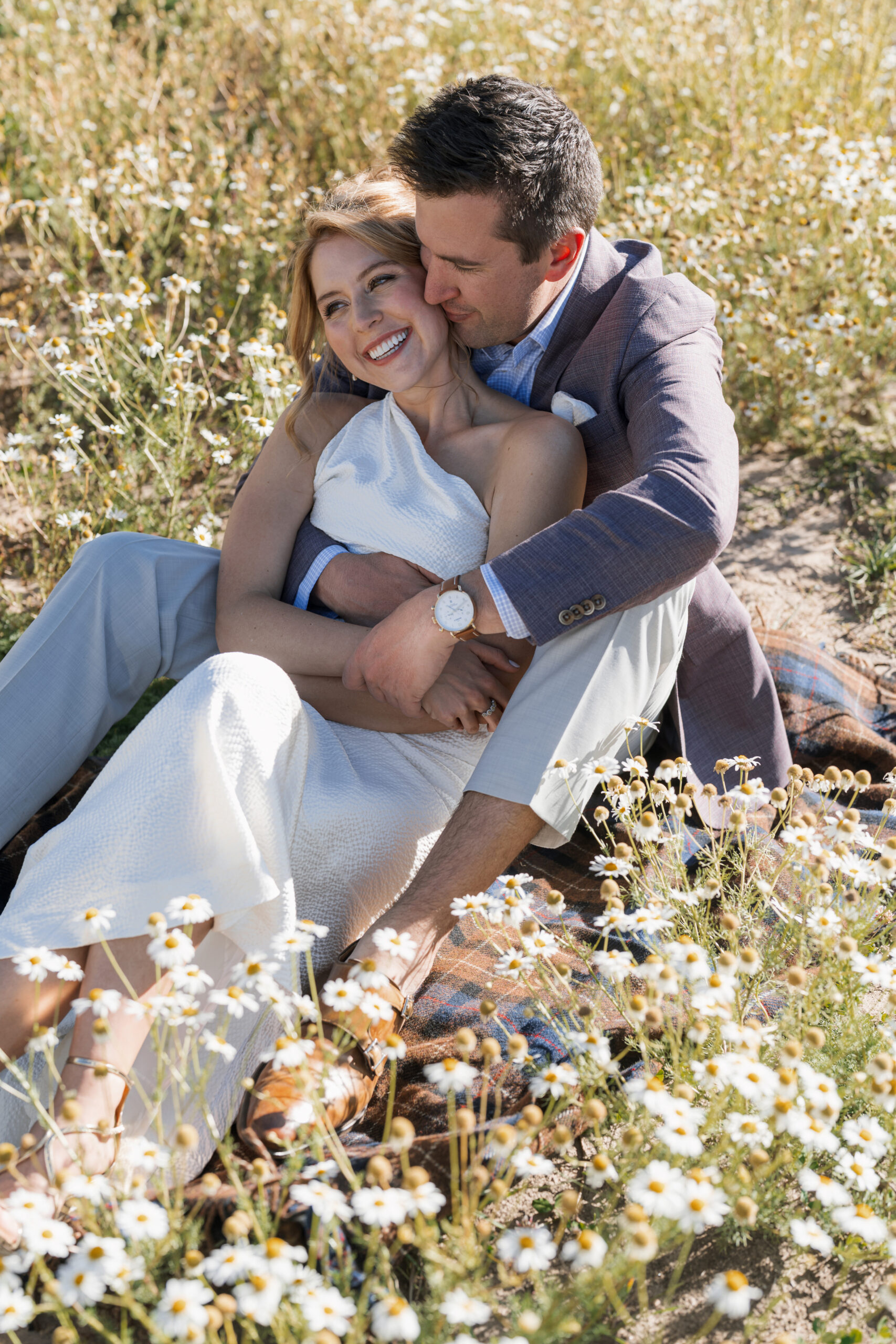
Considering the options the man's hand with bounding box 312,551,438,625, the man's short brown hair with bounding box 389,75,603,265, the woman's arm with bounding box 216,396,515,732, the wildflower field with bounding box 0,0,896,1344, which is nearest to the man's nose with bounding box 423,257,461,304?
the man's short brown hair with bounding box 389,75,603,265

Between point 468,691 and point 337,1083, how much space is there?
908 millimetres

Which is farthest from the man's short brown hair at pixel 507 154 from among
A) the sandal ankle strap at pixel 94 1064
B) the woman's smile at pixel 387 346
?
the sandal ankle strap at pixel 94 1064

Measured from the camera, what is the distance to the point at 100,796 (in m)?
2.11

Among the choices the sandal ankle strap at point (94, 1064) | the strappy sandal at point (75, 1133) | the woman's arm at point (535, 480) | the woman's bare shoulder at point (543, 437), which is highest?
the woman's bare shoulder at point (543, 437)

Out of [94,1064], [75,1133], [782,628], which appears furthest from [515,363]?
[75,1133]

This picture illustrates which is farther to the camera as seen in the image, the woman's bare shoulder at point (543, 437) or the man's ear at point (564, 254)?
the man's ear at point (564, 254)

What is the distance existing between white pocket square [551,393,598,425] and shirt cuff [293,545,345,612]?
633 millimetres

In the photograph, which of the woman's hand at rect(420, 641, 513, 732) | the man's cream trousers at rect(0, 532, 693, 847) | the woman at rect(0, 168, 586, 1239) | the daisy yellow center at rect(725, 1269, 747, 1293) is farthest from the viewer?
the woman's hand at rect(420, 641, 513, 732)

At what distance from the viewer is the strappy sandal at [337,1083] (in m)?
1.84

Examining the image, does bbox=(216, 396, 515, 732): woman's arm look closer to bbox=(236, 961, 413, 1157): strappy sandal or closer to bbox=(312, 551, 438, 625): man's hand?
bbox=(312, 551, 438, 625): man's hand

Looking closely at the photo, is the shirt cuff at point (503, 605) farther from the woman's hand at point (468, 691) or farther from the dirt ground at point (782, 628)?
the dirt ground at point (782, 628)

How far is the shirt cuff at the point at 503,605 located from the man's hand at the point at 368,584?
1.45ft

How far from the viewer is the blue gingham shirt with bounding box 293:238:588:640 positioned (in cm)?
281

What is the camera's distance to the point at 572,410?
2.79 meters
